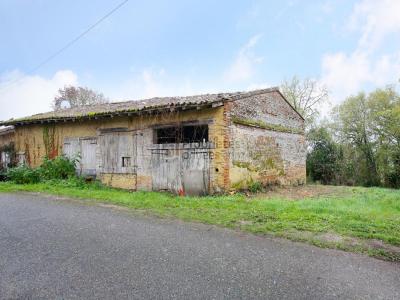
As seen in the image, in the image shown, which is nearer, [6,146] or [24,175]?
[24,175]

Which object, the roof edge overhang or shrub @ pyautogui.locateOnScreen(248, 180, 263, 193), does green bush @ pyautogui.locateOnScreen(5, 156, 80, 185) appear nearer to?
the roof edge overhang

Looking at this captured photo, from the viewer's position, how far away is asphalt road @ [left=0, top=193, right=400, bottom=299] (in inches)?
131

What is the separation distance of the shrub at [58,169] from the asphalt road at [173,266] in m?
7.87

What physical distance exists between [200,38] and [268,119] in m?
4.84

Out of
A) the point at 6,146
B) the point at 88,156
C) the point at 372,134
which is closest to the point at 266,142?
the point at 88,156

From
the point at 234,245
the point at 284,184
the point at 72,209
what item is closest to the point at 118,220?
the point at 72,209

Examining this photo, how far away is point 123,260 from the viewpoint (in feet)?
13.9

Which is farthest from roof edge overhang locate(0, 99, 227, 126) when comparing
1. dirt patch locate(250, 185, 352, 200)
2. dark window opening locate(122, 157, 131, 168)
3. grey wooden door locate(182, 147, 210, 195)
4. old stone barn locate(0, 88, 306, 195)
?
dirt patch locate(250, 185, 352, 200)

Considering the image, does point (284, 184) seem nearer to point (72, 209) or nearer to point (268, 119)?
point (268, 119)

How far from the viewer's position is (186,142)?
1137 cm

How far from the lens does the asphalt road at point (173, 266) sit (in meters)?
3.33

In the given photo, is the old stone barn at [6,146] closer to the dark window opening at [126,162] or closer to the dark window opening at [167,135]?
the dark window opening at [126,162]

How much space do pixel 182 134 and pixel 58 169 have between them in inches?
250

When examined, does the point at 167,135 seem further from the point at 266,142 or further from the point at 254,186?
the point at 266,142
